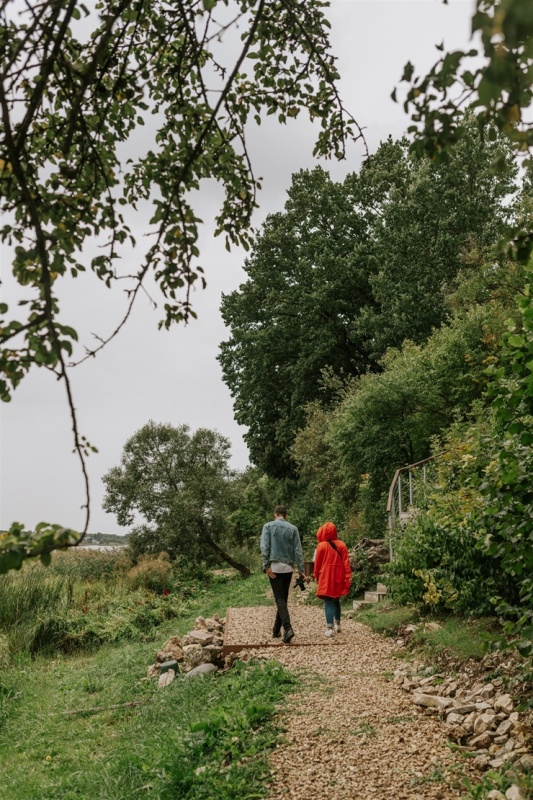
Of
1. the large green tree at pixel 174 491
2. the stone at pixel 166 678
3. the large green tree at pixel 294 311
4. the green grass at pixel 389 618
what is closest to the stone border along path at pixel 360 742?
the green grass at pixel 389 618

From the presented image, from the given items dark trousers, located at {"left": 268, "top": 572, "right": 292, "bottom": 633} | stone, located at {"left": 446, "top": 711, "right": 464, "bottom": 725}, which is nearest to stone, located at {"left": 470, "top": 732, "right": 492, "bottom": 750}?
stone, located at {"left": 446, "top": 711, "right": 464, "bottom": 725}

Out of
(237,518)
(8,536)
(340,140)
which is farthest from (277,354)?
(8,536)

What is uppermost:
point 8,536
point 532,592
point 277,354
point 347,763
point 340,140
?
point 277,354

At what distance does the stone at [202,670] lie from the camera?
324 inches

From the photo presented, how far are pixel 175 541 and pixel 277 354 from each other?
9367mm

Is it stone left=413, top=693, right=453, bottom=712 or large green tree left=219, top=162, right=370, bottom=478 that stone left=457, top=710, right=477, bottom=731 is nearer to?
stone left=413, top=693, right=453, bottom=712

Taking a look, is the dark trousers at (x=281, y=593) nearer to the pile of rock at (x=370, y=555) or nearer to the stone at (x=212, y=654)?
the stone at (x=212, y=654)

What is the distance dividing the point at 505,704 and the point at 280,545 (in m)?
4.37

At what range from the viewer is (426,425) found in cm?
1563

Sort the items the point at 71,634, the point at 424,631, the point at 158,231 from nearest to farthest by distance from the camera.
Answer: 1. the point at 158,231
2. the point at 424,631
3. the point at 71,634

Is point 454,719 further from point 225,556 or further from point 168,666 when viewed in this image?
point 225,556

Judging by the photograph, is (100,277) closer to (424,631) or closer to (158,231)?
(158,231)

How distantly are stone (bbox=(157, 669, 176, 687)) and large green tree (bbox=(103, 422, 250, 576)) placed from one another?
13987 millimetres

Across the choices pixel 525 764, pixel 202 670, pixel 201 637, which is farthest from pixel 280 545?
pixel 525 764
